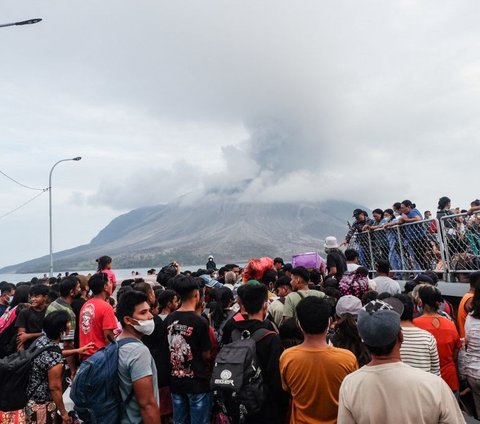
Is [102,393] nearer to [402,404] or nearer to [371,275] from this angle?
[402,404]

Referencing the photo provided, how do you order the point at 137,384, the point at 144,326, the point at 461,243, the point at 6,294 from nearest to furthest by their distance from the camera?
the point at 137,384
the point at 144,326
the point at 461,243
the point at 6,294

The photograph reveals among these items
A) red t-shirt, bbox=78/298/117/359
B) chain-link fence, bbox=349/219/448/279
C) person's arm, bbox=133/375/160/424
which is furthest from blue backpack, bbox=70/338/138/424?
chain-link fence, bbox=349/219/448/279

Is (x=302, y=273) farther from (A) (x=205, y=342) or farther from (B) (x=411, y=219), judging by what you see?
(B) (x=411, y=219)

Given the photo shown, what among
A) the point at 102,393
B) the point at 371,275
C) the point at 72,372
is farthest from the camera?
the point at 371,275

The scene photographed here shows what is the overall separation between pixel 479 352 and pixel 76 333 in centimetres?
455

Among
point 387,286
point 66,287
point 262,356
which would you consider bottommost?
point 262,356

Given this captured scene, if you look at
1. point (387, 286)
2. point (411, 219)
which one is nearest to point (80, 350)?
point (387, 286)

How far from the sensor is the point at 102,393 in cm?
302

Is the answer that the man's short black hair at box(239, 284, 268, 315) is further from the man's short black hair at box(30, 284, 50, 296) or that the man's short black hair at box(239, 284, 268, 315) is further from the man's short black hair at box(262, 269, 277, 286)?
the man's short black hair at box(30, 284, 50, 296)

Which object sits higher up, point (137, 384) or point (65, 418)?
point (137, 384)

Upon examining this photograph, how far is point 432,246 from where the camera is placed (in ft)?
27.9

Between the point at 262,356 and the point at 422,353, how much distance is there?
1382 millimetres

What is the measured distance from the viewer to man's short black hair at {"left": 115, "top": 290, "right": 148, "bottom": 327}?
331 cm

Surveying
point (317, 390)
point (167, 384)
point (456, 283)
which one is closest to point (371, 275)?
point (456, 283)
